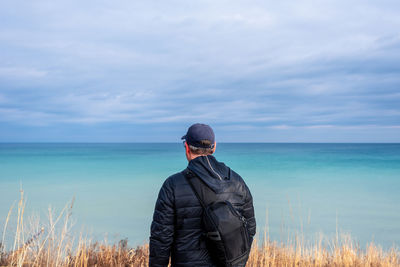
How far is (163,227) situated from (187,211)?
203 millimetres

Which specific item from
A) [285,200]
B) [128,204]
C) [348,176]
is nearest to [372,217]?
[285,200]

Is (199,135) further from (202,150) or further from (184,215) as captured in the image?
(184,215)

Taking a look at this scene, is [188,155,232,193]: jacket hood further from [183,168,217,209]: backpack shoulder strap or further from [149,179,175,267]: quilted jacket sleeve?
[149,179,175,267]: quilted jacket sleeve

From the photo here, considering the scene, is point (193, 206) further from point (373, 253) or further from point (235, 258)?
point (373, 253)

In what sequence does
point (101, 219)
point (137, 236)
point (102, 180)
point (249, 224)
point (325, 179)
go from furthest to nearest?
point (325, 179) < point (102, 180) < point (101, 219) < point (137, 236) < point (249, 224)

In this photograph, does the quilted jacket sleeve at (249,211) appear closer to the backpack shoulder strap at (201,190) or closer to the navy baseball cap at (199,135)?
the backpack shoulder strap at (201,190)

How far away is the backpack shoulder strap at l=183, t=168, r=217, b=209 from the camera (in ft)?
7.74

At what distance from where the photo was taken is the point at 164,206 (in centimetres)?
236

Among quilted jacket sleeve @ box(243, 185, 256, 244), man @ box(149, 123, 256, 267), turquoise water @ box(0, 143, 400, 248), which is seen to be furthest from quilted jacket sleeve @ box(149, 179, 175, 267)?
turquoise water @ box(0, 143, 400, 248)

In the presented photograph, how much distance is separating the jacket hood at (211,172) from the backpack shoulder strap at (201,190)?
0.04 meters

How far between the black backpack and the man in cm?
4

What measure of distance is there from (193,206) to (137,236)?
9.88 m

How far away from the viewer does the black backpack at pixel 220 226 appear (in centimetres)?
232

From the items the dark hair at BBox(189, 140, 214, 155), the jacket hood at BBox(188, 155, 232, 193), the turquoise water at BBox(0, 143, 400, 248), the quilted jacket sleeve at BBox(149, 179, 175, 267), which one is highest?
the dark hair at BBox(189, 140, 214, 155)
